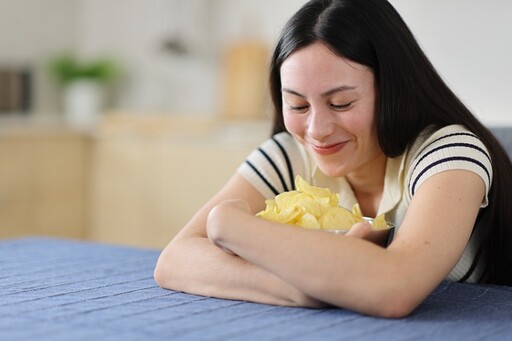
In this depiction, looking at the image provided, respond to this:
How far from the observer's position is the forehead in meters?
1.50

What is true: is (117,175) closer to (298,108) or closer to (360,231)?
(298,108)

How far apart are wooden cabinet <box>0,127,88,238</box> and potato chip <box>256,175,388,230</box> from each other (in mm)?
2728

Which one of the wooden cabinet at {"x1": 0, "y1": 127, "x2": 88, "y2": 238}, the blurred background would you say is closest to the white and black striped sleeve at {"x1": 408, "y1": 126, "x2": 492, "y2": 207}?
the blurred background

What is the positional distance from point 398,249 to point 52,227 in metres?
3.15

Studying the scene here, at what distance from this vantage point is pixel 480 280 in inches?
69.0

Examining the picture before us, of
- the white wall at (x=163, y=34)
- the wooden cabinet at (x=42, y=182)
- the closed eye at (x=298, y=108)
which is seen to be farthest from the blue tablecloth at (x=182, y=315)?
the wooden cabinet at (x=42, y=182)

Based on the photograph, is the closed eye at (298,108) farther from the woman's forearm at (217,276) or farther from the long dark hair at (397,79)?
the woman's forearm at (217,276)

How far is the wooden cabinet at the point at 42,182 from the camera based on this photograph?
3990mm

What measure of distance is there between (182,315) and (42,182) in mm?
3041

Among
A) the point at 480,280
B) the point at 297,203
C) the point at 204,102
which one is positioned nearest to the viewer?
the point at 297,203

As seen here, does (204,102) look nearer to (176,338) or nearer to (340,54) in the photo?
(340,54)

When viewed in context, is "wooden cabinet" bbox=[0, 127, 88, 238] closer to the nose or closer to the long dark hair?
the long dark hair

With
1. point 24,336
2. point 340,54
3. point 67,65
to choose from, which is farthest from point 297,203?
point 67,65

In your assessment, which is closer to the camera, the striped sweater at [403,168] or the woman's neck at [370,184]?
the striped sweater at [403,168]
